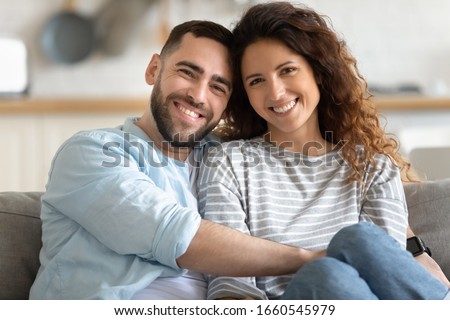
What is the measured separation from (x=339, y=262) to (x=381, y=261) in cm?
12

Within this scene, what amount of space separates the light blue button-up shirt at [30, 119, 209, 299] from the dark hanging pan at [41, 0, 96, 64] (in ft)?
9.04

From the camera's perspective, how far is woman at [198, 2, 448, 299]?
1.73m

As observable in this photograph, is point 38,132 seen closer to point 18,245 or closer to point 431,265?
point 18,245

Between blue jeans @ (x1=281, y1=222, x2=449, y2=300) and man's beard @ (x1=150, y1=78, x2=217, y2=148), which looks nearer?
blue jeans @ (x1=281, y1=222, x2=449, y2=300)

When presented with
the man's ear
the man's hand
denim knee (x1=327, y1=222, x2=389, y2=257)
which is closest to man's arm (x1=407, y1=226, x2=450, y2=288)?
the man's hand

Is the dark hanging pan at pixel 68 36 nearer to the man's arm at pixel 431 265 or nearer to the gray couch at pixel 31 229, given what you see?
the gray couch at pixel 31 229

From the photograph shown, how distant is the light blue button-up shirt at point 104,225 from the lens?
1.52 m

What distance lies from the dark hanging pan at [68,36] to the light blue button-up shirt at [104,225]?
9.04 feet

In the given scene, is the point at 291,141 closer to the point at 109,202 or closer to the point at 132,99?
the point at 109,202

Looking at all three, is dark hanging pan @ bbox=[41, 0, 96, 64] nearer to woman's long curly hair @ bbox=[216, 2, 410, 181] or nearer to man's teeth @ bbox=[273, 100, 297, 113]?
woman's long curly hair @ bbox=[216, 2, 410, 181]

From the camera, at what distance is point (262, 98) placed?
1.83 metres

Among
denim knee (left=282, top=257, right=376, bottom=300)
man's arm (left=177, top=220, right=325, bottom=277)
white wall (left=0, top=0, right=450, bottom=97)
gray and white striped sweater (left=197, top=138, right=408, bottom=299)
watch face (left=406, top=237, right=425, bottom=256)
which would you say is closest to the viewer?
denim knee (left=282, top=257, right=376, bottom=300)

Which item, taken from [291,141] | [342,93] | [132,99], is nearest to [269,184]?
[291,141]

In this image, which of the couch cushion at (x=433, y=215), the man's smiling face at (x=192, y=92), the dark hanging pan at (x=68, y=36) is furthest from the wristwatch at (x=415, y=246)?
the dark hanging pan at (x=68, y=36)
